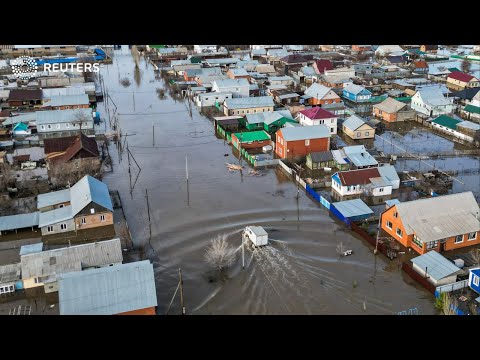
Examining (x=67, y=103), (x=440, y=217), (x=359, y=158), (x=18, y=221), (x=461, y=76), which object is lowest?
(x=18, y=221)

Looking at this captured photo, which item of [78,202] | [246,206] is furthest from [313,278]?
[78,202]

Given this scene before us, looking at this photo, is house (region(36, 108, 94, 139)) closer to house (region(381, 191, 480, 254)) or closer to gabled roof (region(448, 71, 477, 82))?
house (region(381, 191, 480, 254))

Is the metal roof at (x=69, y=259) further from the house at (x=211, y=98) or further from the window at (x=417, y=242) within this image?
the house at (x=211, y=98)

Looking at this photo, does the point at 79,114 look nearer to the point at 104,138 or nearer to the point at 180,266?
the point at 104,138

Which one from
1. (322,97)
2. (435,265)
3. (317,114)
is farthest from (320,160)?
(322,97)

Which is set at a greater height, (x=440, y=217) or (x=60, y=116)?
(x=60, y=116)

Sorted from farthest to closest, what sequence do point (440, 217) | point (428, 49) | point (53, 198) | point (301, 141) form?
point (428, 49)
point (301, 141)
point (53, 198)
point (440, 217)

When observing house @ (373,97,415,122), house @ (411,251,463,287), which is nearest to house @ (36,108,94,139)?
house @ (373,97,415,122)

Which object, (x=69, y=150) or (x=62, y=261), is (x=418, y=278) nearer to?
(x=62, y=261)
